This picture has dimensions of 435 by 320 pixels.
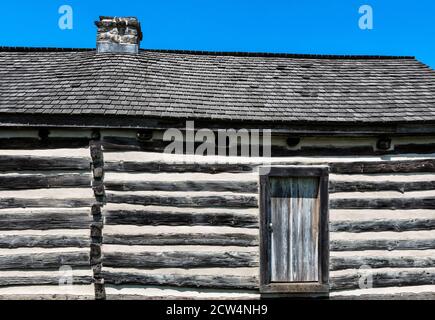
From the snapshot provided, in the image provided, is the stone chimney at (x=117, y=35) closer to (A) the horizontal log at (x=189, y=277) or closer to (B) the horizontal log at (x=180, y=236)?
(B) the horizontal log at (x=180, y=236)

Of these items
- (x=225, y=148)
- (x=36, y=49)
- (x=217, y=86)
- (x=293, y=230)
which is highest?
(x=36, y=49)

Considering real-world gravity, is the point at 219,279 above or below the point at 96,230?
below

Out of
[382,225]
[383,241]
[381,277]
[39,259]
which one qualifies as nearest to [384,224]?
[382,225]

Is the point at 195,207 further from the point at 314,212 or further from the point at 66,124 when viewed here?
the point at 66,124

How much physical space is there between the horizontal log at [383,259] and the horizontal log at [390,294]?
0.37m

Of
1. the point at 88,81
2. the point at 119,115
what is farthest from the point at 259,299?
the point at 88,81

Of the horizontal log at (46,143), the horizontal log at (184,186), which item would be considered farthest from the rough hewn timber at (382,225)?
the horizontal log at (46,143)

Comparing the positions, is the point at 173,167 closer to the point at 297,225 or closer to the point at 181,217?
the point at 181,217

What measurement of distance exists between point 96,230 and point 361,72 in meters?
6.20

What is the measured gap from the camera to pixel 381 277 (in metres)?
5.29

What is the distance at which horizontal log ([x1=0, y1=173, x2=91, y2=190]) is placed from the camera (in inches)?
199

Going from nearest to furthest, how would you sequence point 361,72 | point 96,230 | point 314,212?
point 96,230, point 314,212, point 361,72

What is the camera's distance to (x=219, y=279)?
508 centimetres

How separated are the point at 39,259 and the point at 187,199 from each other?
2.33m
